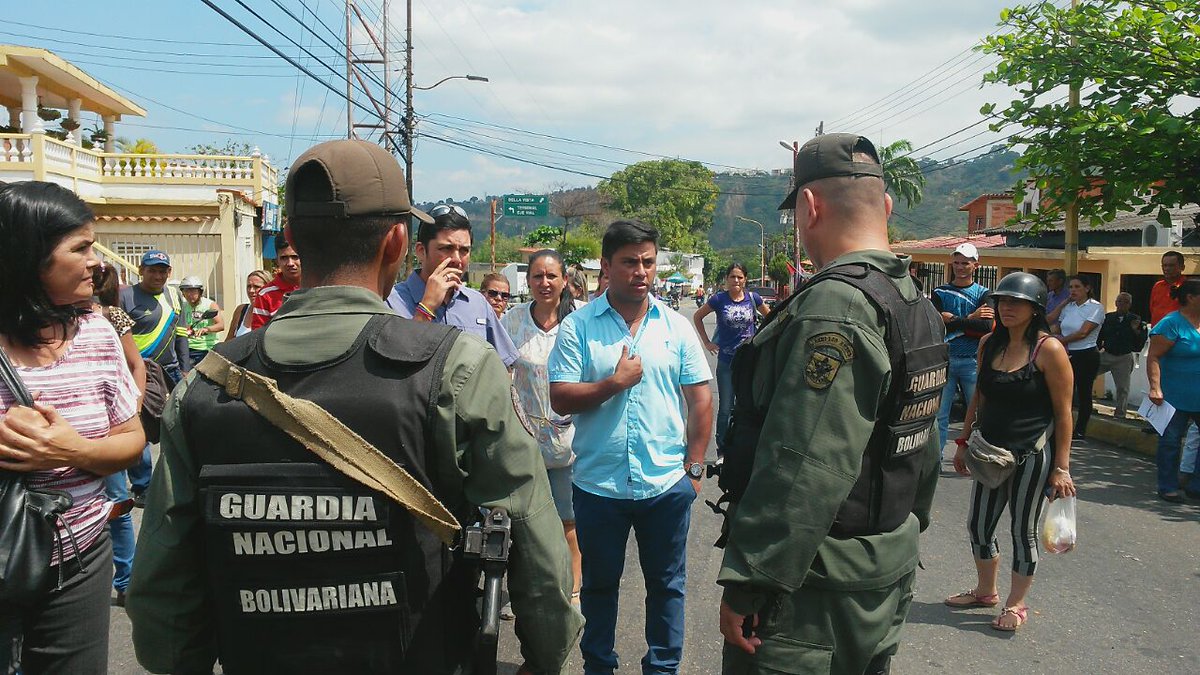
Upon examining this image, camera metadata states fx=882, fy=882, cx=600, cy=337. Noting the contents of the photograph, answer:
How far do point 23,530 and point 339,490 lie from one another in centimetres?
120

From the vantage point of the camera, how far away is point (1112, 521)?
6375 mm

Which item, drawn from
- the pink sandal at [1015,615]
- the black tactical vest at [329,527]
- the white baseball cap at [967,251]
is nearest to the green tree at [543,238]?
the white baseball cap at [967,251]

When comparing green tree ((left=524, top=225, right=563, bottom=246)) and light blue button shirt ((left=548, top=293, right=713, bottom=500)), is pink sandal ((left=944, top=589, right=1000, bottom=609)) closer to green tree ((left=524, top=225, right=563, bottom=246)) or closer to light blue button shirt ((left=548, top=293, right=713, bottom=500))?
light blue button shirt ((left=548, top=293, right=713, bottom=500))

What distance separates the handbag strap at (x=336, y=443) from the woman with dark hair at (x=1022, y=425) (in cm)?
357

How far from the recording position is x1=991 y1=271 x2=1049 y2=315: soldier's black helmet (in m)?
4.38

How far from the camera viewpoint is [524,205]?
46.2 meters

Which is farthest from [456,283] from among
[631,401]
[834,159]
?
[834,159]

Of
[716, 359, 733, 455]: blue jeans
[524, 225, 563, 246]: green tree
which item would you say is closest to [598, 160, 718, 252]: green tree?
[524, 225, 563, 246]: green tree

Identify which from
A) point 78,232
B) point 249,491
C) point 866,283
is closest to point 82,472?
point 78,232

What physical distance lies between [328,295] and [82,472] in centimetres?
123

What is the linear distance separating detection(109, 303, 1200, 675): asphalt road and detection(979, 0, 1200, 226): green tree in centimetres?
363

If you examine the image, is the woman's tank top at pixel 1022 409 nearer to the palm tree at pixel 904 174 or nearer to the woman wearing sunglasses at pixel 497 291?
the woman wearing sunglasses at pixel 497 291

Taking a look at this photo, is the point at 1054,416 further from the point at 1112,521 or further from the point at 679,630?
the point at 1112,521

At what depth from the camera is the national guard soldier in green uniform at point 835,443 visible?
2.10 m
